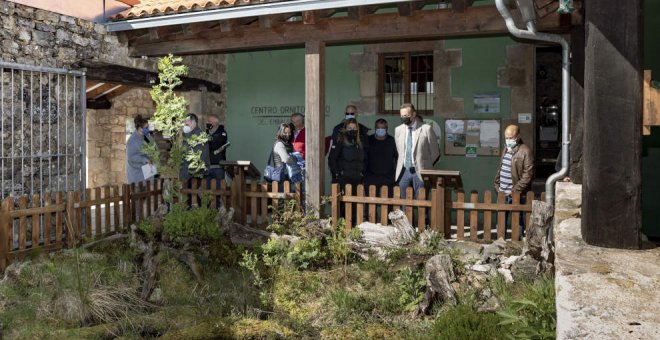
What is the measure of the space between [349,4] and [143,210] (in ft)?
14.2

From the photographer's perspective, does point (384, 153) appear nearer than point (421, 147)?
No

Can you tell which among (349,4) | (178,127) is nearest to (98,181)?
(178,127)

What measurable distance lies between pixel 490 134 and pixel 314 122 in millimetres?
3412

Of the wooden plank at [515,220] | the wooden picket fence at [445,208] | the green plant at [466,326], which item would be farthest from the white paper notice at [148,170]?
the green plant at [466,326]

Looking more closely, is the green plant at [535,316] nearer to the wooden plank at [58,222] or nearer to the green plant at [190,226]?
the green plant at [190,226]

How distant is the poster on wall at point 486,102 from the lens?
9.14m

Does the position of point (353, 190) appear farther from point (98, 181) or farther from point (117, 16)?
point (98, 181)

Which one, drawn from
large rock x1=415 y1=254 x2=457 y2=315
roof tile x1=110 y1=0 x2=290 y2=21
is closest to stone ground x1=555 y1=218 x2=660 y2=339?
large rock x1=415 y1=254 x2=457 y2=315

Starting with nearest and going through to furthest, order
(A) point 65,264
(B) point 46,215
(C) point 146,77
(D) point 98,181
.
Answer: (A) point 65,264, (B) point 46,215, (C) point 146,77, (D) point 98,181

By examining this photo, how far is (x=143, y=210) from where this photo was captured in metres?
8.34

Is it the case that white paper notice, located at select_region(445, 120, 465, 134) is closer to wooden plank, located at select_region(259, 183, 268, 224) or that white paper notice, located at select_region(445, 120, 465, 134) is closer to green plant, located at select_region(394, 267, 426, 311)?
wooden plank, located at select_region(259, 183, 268, 224)

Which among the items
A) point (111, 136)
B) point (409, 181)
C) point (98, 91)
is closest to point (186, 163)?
point (409, 181)

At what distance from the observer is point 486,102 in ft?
30.3

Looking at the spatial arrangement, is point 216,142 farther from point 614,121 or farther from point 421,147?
point 614,121
